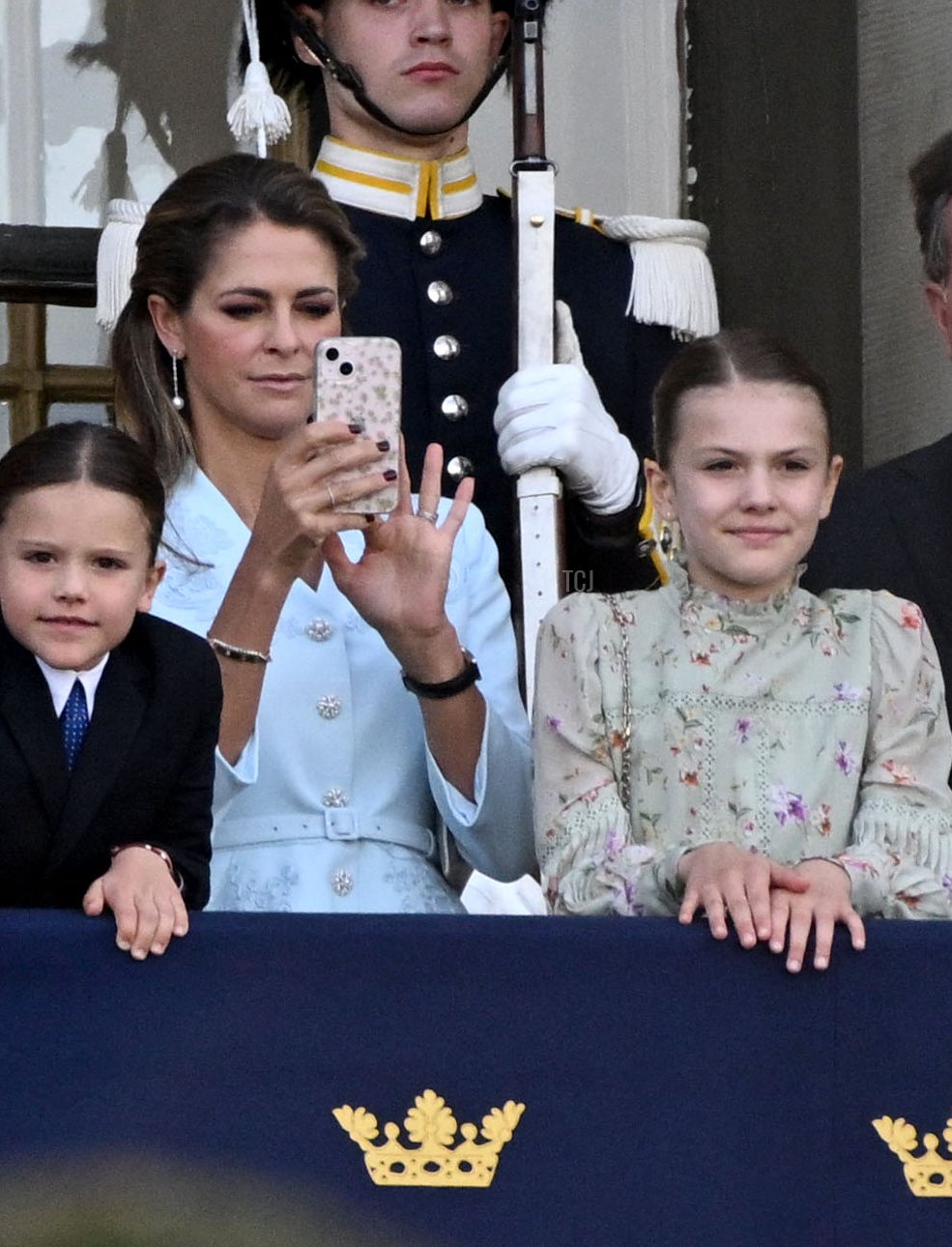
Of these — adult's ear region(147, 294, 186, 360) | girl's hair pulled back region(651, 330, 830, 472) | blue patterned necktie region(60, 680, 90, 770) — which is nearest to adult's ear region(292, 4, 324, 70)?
adult's ear region(147, 294, 186, 360)

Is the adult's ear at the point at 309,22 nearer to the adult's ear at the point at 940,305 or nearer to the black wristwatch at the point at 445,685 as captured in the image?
the adult's ear at the point at 940,305

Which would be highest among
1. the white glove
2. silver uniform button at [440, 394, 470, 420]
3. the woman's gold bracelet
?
silver uniform button at [440, 394, 470, 420]

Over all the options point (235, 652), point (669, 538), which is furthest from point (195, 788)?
point (669, 538)

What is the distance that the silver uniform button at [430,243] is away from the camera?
3621mm

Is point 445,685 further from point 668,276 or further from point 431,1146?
point 668,276

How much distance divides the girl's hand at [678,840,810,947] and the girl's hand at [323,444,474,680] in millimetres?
A: 430

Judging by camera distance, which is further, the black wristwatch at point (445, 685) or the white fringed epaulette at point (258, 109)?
the white fringed epaulette at point (258, 109)

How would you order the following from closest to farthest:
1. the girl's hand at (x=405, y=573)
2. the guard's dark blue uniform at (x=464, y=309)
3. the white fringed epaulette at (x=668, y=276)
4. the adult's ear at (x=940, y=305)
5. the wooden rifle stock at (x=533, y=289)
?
1. the girl's hand at (x=405, y=573)
2. the wooden rifle stock at (x=533, y=289)
3. the adult's ear at (x=940, y=305)
4. the guard's dark blue uniform at (x=464, y=309)
5. the white fringed epaulette at (x=668, y=276)

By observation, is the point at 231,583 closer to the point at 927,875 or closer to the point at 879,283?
the point at 927,875

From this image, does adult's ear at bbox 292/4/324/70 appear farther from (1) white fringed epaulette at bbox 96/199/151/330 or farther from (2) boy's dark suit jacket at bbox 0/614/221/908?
(2) boy's dark suit jacket at bbox 0/614/221/908

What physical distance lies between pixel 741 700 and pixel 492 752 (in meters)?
0.28

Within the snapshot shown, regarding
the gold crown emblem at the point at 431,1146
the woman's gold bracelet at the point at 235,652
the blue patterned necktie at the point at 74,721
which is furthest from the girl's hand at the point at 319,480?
the gold crown emblem at the point at 431,1146

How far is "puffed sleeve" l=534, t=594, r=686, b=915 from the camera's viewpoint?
2537 millimetres

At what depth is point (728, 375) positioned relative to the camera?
2.80 meters
